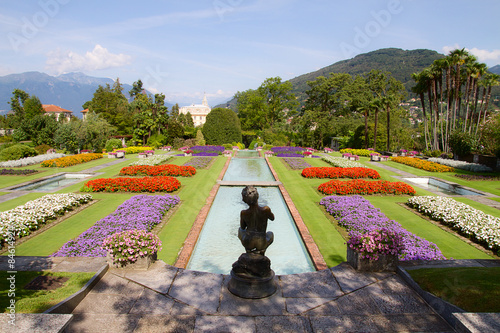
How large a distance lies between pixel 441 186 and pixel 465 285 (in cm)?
Answer: 1678

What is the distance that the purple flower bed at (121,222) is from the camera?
812 centimetres

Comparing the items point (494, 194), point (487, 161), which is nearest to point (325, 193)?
point (494, 194)

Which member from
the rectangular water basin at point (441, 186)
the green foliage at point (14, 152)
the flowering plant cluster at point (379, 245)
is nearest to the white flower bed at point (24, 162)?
the green foliage at point (14, 152)

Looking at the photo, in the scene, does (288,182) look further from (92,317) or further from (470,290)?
(92,317)

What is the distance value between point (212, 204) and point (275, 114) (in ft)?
155

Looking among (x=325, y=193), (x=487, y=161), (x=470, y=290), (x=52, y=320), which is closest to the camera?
(x=52, y=320)

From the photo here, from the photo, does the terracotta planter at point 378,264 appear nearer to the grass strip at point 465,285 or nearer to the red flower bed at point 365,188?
the grass strip at point 465,285

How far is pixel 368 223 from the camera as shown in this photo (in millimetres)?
10469

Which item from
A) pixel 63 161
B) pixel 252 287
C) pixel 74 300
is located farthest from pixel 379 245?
pixel 63 161

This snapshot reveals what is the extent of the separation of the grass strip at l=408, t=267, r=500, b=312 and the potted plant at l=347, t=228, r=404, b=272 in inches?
18.2

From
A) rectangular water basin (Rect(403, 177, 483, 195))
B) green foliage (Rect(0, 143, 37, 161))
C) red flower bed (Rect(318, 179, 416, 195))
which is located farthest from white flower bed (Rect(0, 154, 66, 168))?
rectangular water basin (Rect(403, 177, 483, 195))

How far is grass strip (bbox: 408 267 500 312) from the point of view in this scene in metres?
4.85

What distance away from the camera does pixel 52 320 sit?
3.92 meters

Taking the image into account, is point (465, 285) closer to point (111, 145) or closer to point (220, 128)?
point (111, 145)
